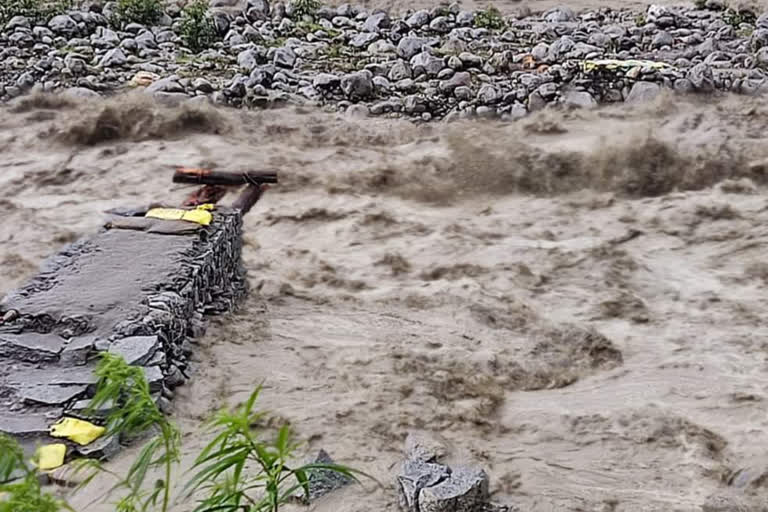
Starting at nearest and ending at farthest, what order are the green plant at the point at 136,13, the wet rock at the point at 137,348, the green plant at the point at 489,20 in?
the wet rock at the point at 137,348 < the green plant at the point at 489,20 < the green plant at the point at 136,13

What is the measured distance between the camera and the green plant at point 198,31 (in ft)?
34.2

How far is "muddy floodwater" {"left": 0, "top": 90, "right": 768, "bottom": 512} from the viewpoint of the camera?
4.18 meters

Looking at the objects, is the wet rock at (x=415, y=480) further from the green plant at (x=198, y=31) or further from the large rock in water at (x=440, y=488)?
the green plant at (x=198, y=31)

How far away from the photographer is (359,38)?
10477mm

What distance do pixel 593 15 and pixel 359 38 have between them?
2886mm

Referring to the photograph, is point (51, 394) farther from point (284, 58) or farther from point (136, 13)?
point (136, 13)

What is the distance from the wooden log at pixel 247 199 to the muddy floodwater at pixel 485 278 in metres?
0.46

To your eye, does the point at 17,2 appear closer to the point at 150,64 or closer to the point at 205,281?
the point at 150,64

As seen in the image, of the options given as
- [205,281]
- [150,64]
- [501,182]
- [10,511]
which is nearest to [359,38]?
[150,64]

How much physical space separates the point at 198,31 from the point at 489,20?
323 centimetres

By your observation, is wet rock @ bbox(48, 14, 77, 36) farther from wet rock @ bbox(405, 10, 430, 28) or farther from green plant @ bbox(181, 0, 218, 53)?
wet rock @ bbox(405, 10, 430, 28)

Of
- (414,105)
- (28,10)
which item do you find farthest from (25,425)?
(28,10)

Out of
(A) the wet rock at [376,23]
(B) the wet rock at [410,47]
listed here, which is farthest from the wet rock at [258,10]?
(B) the wet rock at [410,47]

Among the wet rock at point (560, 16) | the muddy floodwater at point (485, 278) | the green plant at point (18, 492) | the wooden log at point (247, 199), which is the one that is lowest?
the muddy floodwater at point (485, 278)
